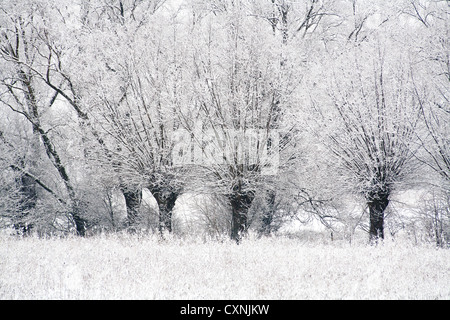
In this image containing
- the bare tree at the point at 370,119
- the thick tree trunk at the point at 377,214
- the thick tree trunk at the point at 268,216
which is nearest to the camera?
the bare tree at the point at 370,119

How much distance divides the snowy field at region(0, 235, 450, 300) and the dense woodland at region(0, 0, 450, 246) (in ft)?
14.1

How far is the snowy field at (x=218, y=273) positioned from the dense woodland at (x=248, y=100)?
4.29m

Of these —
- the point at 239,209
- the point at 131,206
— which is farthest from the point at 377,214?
the point at 131,206

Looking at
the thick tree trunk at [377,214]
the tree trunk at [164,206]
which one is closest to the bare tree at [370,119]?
the thick tree trunk at [377,214]

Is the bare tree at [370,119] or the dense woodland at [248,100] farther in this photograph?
the dense woodland at [248,100]

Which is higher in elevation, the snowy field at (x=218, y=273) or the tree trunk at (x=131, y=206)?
the tree trunk at (x=131, y=206)

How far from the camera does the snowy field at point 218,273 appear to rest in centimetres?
502

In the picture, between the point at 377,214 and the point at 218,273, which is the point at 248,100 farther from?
the point at 218,273

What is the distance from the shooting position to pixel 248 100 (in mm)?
12359

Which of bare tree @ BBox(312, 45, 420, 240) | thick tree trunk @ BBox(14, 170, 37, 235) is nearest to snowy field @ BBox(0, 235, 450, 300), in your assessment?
bare tree @ BBox(312, 45, 420, 240)

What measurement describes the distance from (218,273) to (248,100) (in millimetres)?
7673

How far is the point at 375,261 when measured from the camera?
740 cm

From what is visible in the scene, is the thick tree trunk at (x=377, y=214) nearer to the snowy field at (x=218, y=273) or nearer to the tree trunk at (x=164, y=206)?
the snowy field at (x=218, y=273)
